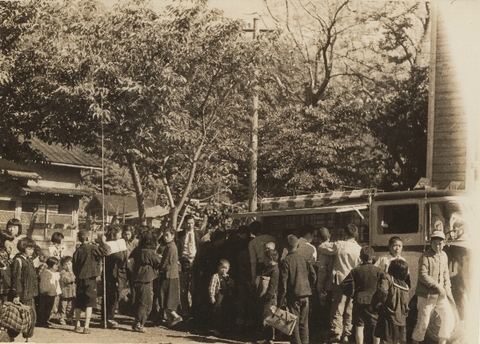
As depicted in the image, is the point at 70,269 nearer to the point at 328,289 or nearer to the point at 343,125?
the point at 328,289

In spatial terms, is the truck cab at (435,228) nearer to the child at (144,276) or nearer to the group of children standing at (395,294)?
the group of children standing at (395,294)

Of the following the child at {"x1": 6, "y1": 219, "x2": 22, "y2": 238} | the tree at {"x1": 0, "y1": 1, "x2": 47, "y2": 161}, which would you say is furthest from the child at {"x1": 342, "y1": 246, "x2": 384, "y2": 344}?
the tree at {"x1": 0, "y1": 1, "x2": 47, "y2": 161}

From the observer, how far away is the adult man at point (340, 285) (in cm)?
1009

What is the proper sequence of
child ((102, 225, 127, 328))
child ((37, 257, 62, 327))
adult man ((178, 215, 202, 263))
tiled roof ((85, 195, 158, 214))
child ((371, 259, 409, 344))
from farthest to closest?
tiled roof ((85, 195, 158, 214))
adult man ((178, 215, 202, 263))
child ((102, 225, 127, 328))
child ((37, 257, 62, 327))
child ((371, 259, 409, 344))

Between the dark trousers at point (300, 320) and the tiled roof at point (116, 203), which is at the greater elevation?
the tiled roof at point (116, 203)

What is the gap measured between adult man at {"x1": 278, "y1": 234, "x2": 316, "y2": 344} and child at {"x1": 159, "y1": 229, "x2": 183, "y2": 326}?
2.20m

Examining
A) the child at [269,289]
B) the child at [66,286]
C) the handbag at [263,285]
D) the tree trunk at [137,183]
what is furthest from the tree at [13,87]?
the child at [269,289]

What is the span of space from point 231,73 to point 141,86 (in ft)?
6.80

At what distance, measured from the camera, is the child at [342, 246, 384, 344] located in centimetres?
912

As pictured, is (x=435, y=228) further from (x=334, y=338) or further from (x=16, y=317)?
(x=16, y=317)

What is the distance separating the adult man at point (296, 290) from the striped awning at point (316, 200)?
189 centimetres

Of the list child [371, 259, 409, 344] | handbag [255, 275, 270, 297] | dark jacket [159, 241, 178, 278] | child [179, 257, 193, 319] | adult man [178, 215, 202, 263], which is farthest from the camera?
child [179, 257, 193, 319]

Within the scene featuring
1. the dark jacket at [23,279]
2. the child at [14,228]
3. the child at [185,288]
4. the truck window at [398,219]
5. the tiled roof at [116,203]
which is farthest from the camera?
the tiled roof at [116,203]

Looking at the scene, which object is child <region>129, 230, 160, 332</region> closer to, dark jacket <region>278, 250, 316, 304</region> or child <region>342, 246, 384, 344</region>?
dark jacket <region>278, 250, 316, 304</region>
